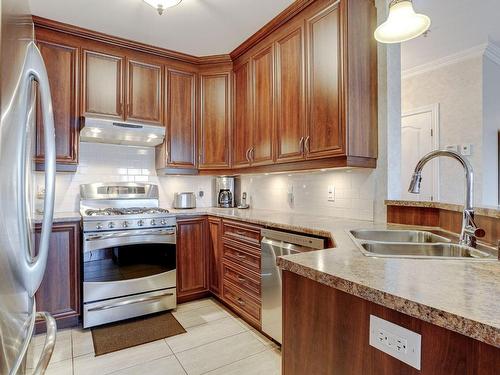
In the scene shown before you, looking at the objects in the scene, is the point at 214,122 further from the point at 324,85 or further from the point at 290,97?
the point at 324,85

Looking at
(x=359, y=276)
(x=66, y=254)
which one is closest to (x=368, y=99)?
(x=359, y=276)

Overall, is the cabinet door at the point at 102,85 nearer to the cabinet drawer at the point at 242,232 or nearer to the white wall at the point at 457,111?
the cabinet drawer at the point at 242,232

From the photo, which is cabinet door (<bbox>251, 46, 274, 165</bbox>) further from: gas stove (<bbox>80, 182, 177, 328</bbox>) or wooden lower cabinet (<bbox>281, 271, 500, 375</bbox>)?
wooden lower cabinet (<bbox>281, 271, 500, 375</bbox>)

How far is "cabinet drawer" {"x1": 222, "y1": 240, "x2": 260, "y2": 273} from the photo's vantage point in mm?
2287

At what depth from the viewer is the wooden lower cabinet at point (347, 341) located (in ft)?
2.01

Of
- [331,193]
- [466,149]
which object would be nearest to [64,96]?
[331,193]

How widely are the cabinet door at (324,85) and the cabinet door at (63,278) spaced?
6.49ft

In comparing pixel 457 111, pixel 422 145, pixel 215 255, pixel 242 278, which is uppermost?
pixel 457 111

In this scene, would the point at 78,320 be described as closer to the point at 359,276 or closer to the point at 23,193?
the point at 23,193

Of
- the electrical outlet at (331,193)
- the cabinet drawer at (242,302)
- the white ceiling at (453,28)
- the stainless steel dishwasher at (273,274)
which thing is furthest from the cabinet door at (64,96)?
the white ceiling at (453,28)

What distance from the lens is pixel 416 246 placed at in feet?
4.58

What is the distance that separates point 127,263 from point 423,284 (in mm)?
2318

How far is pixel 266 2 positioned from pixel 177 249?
7.22 feet

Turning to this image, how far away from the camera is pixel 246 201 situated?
3457mm
